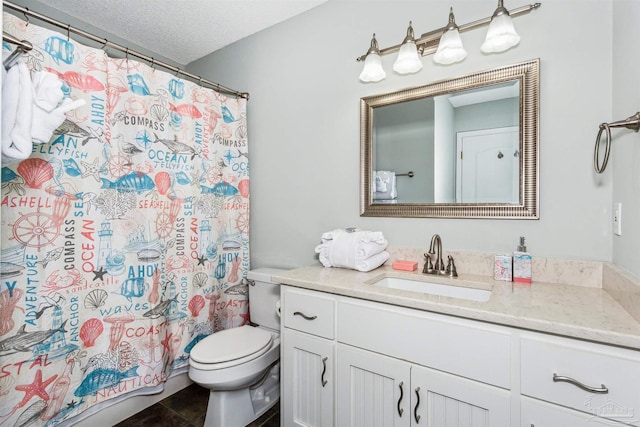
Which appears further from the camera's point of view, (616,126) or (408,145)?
(408,145)

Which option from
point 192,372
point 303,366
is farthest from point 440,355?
point 192,372

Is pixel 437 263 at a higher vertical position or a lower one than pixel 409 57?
lower

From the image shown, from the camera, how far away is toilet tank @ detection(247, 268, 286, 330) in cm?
198

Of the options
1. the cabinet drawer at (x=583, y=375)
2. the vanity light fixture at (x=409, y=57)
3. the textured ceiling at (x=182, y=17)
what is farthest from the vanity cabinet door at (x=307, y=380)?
the textured ceiling at (x=182, y=17)

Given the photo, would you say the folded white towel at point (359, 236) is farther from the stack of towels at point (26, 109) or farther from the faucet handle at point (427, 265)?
the stack of towels at point (26, 109)

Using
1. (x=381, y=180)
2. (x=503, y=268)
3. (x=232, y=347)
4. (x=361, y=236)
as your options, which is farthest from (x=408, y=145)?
(x=232, y=347)

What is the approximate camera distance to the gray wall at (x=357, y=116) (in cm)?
125

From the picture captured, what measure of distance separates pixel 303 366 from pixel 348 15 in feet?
6.47

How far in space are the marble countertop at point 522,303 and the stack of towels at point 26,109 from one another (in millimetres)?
1129

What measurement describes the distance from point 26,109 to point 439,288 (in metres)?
1.86

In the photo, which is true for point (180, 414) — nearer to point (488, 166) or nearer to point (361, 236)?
point (361, 236)

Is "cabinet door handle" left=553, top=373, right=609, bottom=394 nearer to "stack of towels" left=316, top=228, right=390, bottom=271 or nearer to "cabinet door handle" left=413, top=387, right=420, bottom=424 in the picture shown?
"cabinet door handle" left=413, top=387, right=420, bottom=424

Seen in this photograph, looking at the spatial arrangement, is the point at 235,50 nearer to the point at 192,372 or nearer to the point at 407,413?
the point at 192,372

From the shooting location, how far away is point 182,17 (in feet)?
6.85
